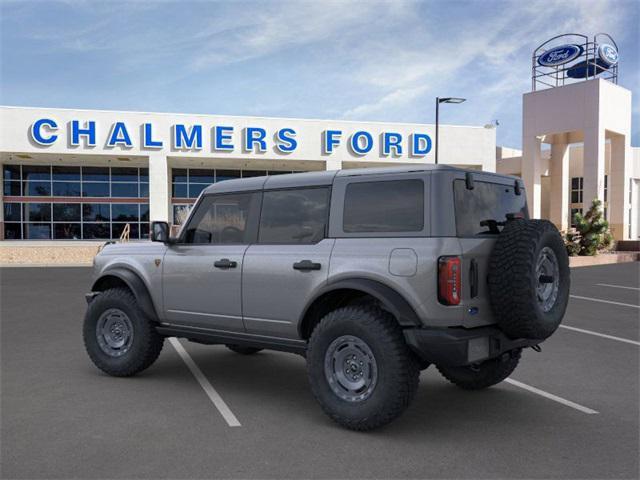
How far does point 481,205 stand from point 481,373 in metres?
1.77

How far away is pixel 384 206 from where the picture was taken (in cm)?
479

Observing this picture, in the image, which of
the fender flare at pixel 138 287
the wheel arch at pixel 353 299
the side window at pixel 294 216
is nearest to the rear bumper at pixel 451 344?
the wheel arch at pixel 353 299

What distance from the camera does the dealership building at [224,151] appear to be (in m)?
31.0

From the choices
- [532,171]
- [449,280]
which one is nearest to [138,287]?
[449,280]

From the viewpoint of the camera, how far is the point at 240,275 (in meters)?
5.39

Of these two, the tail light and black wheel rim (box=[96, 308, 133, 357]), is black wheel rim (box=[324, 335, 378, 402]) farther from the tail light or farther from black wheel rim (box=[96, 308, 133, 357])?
black wheel rim (box=[96, 308, 133, 357])

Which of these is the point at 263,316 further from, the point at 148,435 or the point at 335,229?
the point at 148,435

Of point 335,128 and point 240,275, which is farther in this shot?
point 335,128

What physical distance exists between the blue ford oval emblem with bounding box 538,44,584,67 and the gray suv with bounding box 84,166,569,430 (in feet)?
105

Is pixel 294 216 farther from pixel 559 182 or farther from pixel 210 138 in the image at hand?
pixel 559 182

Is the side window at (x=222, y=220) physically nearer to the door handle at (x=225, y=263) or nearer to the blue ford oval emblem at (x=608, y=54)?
the door handle at (x=225, y=263)

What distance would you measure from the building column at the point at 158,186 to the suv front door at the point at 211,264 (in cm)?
2647

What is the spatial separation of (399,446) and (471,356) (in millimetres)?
837

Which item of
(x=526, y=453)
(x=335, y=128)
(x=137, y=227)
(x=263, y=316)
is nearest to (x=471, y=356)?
(x=526, y=453)
